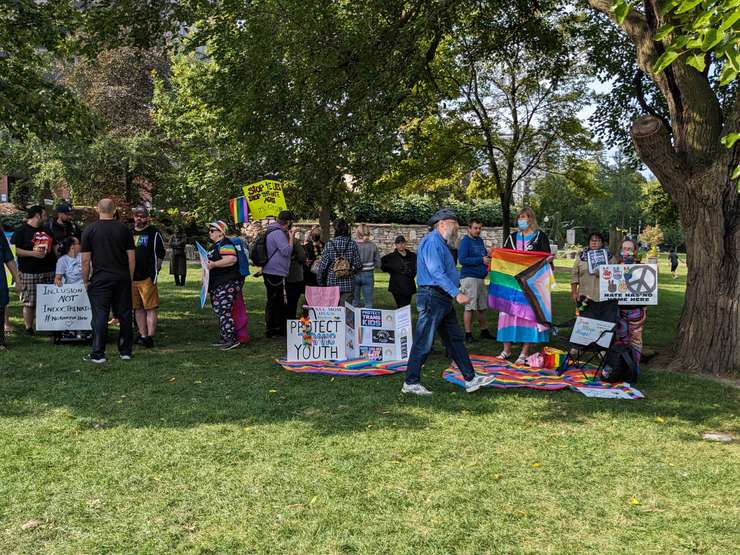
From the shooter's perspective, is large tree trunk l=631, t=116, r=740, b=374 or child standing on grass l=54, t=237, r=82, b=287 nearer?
large tree trunk l=631, t=116, r=740, b=374

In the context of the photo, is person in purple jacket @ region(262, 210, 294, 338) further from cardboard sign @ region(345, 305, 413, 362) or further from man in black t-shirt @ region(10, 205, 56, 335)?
man in black t-shirt @ region(10, 205, 56, 335)

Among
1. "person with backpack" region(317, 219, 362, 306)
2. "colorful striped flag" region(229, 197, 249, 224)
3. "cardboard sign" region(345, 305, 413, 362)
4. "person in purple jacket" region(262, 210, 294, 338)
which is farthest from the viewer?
"colorful striped flag" region(229, 197, 249, 224)

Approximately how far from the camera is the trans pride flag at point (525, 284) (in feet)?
25.9

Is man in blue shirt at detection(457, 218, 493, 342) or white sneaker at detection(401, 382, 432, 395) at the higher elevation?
man in blue shirt at detection(457, 218, 493, 342)

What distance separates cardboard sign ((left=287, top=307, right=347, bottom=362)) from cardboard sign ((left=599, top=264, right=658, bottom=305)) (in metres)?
3.28

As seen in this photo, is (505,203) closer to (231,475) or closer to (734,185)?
(734,185)

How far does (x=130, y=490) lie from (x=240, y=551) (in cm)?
113

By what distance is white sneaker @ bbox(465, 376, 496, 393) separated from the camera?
21.7 feet

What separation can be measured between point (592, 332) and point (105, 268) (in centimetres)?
588

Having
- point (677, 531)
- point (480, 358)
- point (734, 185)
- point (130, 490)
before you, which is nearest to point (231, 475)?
point (130, 490)

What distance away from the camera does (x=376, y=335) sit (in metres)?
8.34

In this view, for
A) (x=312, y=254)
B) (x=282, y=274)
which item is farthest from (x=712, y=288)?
(x=312, y=254)

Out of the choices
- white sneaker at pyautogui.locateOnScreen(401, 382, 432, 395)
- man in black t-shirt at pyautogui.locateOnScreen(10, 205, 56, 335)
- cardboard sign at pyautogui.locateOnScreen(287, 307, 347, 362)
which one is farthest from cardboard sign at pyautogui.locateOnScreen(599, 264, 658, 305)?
man in black t-shirt at pyautogui.locateOnScreen(10, 205, 56, 335)

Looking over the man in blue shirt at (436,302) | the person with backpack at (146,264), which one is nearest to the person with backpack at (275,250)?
the person with backpack at (146,264)
